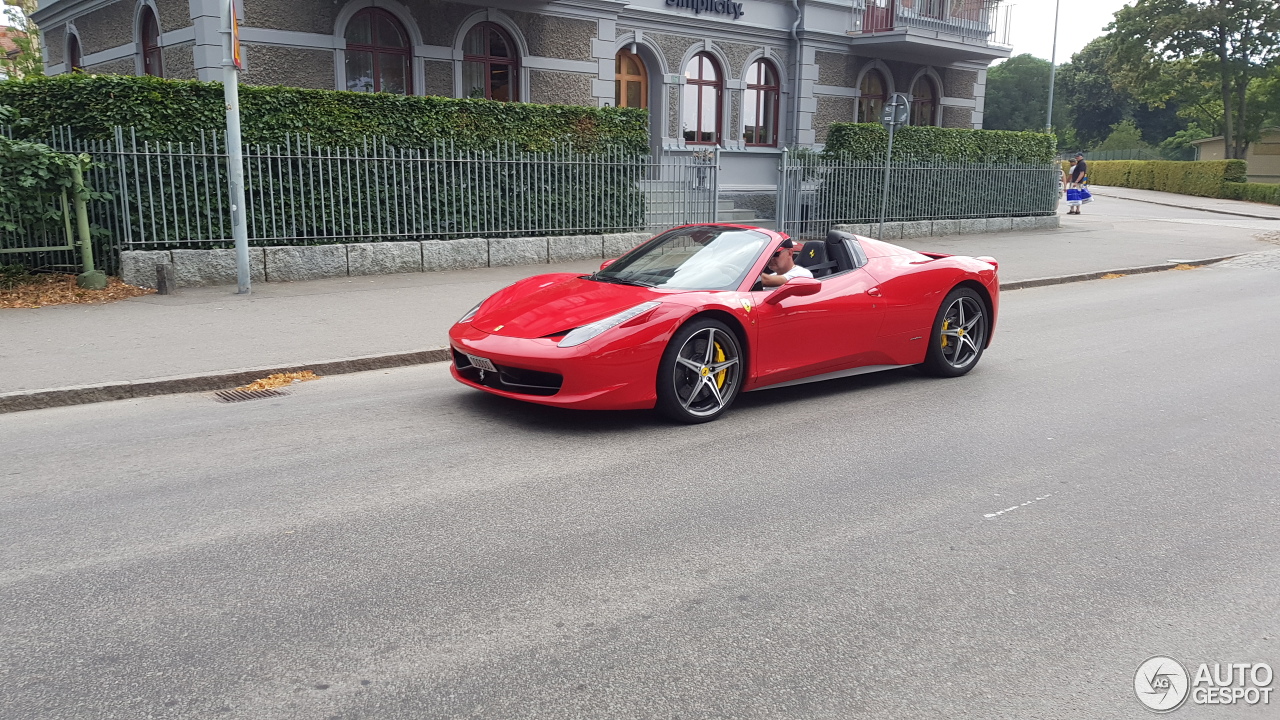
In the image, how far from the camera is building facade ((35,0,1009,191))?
1648 cm

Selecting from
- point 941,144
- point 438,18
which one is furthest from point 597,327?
point 941,144

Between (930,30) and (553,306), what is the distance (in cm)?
2110

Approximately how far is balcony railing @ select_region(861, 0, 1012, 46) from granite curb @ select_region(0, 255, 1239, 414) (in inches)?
782

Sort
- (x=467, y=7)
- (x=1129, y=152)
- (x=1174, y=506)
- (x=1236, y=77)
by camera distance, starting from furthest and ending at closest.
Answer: (x=1129, y=152), (x=1236, y=77), (x=467, y=7), (x=1174, y=506)

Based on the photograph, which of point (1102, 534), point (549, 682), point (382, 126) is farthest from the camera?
point (382, 126)

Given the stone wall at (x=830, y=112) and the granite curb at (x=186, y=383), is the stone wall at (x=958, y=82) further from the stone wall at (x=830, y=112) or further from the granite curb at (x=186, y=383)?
the granite curb at (x=186, y=383)

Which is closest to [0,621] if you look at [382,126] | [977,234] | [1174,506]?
[1174,506]

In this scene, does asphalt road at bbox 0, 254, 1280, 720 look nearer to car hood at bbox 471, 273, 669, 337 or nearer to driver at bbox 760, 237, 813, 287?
car hood at bbox 471, 273, 669, 337

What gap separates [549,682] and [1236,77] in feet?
200

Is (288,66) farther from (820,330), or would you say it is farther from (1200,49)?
(1200,49)

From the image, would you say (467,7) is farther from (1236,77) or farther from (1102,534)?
(1236,77)

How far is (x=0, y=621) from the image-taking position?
10.9 feet

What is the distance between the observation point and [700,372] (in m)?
6.12

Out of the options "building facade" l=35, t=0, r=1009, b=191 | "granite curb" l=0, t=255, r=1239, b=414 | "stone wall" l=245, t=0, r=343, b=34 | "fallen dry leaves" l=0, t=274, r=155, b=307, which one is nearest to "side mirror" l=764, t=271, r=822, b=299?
"granite curb" l=0, t=255, r=1239, b=414
